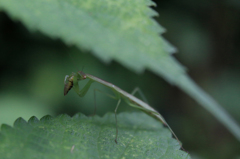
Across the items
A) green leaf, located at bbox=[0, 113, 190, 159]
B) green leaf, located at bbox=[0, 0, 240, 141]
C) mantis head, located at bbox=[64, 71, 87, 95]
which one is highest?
green leaf, located at bbox=[0, 0, 240, 141]

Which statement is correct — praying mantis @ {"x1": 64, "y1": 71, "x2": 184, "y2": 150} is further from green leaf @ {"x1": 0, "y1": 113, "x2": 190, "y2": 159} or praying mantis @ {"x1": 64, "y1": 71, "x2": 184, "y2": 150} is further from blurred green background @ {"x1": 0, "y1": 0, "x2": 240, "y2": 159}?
blurred green background @ {"x1": 0, "y1": 0, "x2": 240, "y2": 159}

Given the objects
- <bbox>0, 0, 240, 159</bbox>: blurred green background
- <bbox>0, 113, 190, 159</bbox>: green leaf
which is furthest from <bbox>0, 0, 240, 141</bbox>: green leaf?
<bbox>0, 0, 240, 159</bbox>: blurred green background

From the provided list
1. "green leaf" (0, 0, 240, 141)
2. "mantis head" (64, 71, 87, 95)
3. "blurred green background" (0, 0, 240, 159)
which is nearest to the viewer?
"green leaf" (0, 0, 240, 141)

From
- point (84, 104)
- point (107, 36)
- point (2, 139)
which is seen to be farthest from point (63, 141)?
point (84, 104)

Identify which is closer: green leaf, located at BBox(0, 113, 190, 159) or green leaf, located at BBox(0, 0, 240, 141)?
green leaf, located at BBox(0, 0, 240, 141)

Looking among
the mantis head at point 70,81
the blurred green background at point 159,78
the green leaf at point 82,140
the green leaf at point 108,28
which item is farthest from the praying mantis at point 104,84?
the blurred green background at point 159,78

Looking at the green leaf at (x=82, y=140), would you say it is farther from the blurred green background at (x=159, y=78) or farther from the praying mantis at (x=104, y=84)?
the blurred green background at (x=159, y=78)

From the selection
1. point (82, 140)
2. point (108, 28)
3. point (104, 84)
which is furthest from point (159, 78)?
point (108, 28)
